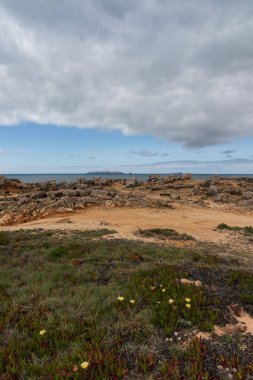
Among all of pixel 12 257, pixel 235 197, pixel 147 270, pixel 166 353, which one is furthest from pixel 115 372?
pixel 235 197

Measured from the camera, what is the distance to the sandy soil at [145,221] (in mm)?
19103

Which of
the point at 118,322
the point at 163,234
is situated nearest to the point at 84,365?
the point at 118,322

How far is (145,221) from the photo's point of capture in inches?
903

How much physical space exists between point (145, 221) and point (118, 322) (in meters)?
17.1

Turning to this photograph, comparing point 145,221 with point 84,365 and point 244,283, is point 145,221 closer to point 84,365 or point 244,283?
point 244,283

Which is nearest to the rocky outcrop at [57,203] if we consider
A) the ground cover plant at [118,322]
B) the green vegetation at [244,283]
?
the ground cover plant at [118,322]

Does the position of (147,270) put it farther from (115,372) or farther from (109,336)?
(115,372)

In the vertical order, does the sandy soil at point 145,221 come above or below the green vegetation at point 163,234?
below

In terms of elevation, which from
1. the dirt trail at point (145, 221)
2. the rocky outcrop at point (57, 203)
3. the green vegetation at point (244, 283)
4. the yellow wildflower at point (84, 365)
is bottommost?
the dirt trail at point (145, 221)

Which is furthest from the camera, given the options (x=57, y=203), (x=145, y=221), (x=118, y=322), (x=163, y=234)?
(x=57, y=203)

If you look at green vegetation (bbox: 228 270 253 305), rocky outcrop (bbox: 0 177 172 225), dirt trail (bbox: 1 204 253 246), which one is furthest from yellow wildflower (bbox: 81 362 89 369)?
rocky outcrop (bbox: 0 177 172 225)

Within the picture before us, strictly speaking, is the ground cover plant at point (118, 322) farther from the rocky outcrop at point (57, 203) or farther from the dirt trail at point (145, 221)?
the rocky outcrop at point (57, 203)

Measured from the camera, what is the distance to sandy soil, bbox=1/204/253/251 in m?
19.1

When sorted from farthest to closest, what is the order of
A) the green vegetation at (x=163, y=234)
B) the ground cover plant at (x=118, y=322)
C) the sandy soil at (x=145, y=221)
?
1. the sandy soil at (x=145, y=221)
2. the green vegetation at (x=163, y=234)
3. the ground cover plant at (x=118, y=322)
